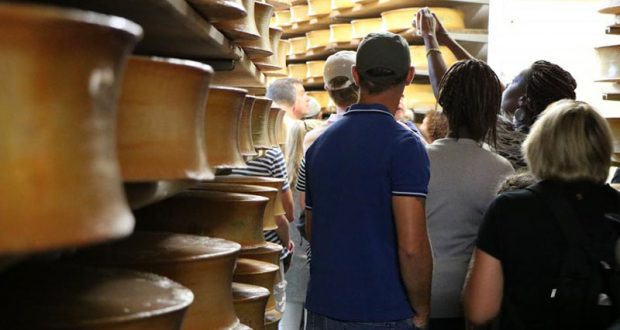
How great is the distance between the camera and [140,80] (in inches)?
33.6

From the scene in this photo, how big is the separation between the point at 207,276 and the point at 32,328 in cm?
45

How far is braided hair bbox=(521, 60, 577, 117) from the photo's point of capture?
9.07 ft

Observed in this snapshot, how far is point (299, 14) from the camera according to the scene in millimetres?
8195

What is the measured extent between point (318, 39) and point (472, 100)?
17.6 feet

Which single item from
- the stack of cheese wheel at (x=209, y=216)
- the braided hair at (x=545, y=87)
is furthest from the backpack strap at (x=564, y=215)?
the braided hair at (x=545, y=87)

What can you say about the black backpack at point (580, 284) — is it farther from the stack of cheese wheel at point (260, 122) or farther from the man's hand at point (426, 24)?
the man's hand at point (426, 24)

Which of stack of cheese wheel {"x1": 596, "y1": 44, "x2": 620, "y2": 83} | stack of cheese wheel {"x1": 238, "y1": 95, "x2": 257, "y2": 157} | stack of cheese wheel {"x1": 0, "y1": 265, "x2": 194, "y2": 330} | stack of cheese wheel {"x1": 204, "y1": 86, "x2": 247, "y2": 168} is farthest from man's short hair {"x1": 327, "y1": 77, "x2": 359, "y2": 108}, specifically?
stack of cheese wheel {"x1": 0, "y1": 265, "x2": 194, "y2": 330}

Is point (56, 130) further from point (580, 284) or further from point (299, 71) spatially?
point (299, 71)

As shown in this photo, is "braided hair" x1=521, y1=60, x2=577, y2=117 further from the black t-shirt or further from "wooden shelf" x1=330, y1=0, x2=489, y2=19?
"wooden shelf" x1=330, y1=0, x2=489, y2=19

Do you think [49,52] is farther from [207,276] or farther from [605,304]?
[605,304]

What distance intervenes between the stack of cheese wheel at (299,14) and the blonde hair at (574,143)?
20.5 feet

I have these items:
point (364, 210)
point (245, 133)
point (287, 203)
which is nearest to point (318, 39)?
point (287, 203)

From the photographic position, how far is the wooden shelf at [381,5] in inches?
252

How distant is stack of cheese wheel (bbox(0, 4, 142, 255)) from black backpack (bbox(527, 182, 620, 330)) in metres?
1.44
